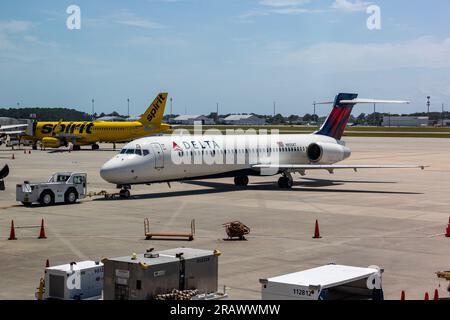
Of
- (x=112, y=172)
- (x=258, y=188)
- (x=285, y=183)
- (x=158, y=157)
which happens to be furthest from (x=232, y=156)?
(x=112, y=172)

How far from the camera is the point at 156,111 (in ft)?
286

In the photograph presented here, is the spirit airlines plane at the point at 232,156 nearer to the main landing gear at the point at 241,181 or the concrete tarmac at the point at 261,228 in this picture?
the main landing gear at the point at 241,181

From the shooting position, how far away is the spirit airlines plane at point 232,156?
3672cm

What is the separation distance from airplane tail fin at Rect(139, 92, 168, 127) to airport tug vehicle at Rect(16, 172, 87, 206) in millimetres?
49300

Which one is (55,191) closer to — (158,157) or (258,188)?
(158,157)

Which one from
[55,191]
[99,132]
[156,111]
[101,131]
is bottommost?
[55,191]

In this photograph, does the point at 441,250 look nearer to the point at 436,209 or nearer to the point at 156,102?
the point at 436,209

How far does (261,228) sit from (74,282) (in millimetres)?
13725

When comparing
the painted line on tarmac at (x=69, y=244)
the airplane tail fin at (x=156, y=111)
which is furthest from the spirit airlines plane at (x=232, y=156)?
the airplane tail fin at (x=156, y=111)

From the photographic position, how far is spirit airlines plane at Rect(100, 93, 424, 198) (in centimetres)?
3672

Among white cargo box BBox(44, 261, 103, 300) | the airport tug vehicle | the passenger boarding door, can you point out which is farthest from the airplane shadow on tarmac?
white cargo box BBox(44, 261, 103, 300)

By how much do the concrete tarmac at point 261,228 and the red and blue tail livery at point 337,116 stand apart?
4.22 metres

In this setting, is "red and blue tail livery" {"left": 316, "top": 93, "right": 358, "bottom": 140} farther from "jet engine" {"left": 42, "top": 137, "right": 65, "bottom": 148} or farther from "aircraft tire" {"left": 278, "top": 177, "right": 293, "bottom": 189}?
"jet engine" {"left": 42, "top": 137, "right": 65, "bottom": 148}

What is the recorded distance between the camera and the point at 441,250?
23.1 metres
